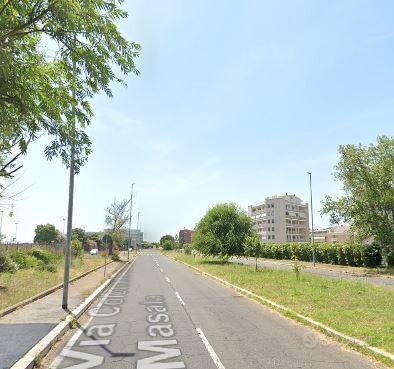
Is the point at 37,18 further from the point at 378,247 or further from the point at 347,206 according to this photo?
the point at 378,247

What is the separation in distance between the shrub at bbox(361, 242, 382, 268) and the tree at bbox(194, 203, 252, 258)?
1106 cm

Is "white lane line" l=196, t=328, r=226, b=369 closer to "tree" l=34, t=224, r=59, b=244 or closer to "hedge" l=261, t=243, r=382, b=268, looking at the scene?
"hedge" l=261, t=243, r=382, b=268

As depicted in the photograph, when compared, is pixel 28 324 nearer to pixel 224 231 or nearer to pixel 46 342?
pixel 46 342

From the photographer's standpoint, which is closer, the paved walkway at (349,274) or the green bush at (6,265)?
the green bush at (6,265)

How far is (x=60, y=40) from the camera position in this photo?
6.15m

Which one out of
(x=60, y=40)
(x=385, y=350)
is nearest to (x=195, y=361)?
(x=385, y=350)

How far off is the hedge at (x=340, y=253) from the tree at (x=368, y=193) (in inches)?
111

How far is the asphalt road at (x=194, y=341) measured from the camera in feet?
25.1

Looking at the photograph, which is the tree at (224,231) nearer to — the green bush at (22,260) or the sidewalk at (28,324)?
the green bush at (22,260)

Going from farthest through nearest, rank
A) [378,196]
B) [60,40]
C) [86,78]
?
1. [378,196]
2. [86,78]
3. [60,40]

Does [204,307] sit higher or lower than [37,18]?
lower

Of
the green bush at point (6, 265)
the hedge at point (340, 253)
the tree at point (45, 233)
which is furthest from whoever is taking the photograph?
the tree at point (45, 233)

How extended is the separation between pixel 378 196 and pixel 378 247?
6.05 m

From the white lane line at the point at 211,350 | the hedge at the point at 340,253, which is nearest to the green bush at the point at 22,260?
the hedge at the point at 340,253
